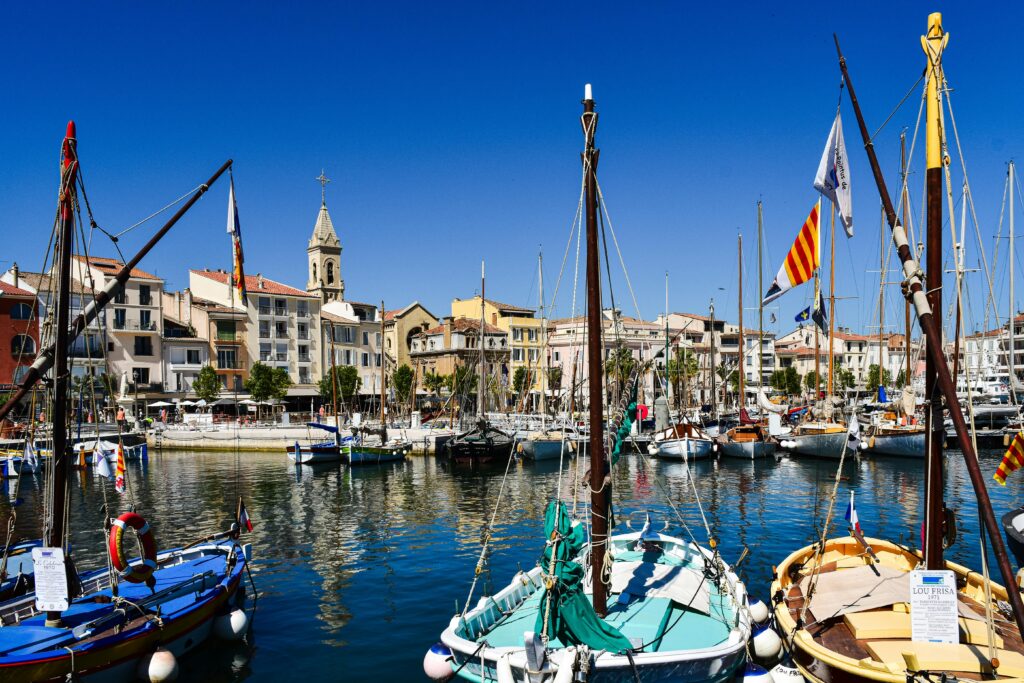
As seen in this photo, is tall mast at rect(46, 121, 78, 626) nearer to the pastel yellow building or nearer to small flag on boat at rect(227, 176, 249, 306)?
small flag on boat at rect(227, 176, 249, 306)

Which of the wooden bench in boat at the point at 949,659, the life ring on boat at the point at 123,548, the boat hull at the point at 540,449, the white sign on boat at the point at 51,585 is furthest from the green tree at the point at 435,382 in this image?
the wooden bench in boat at the point at 949,659

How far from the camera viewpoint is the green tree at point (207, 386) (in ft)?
259

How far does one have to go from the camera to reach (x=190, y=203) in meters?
18.4

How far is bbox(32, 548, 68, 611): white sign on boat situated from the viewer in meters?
15.1

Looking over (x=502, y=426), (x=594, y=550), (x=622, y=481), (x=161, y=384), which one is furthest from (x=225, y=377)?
(x=594, y=550)

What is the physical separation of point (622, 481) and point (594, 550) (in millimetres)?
32032

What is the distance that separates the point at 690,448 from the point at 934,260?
141 feet

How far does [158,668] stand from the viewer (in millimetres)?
15312

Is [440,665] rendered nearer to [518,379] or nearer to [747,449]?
[747,449]

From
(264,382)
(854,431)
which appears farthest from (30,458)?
(854,431)

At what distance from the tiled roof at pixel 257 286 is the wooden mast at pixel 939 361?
83.5m

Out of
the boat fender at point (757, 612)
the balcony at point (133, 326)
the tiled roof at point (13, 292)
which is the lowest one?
the boat fender at point (757, 612)

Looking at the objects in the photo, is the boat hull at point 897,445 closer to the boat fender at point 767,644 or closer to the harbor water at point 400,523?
the harbor water at point 400,523

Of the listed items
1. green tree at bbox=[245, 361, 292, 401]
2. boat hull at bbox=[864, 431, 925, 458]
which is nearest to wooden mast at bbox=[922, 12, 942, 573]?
boat hull at bbox=[864, 431, 925, 458]
